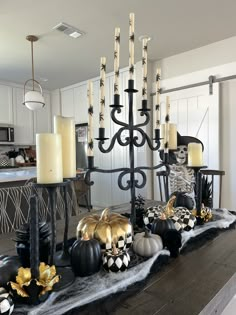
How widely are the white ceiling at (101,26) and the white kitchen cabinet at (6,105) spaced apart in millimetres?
1066

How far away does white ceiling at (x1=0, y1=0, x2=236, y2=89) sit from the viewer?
2.35m

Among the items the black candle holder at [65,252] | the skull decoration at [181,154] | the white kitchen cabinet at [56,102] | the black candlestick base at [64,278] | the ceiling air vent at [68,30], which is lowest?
the black candlestick base at [64,278]

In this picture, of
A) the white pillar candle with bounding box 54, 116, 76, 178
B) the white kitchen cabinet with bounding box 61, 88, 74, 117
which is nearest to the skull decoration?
the white pillar candle with bounding box 54, 116, 76, 178

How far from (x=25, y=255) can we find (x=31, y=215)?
21 centimetres

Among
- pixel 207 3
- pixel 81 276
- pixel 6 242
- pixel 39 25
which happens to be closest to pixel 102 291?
pixel 81 276

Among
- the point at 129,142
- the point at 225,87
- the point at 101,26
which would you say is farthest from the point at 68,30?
the point at 129,142

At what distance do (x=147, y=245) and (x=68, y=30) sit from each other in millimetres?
2682

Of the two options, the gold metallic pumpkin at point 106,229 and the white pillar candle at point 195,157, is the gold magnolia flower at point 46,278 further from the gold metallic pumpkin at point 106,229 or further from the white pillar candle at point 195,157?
the white pillar candle at point 195,157

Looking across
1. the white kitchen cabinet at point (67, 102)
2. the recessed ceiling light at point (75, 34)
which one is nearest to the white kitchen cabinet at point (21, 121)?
the white kitchen cabinet at point (67, 102)

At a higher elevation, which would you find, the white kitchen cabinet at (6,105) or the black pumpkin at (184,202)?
the white kitchen cabinet at (6,105)

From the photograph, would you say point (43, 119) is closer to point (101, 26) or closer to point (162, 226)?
point (101, 26)

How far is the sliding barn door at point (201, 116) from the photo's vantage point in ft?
10.4

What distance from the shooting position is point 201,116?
3.30 m

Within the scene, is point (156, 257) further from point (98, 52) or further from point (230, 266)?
point (98, 52)
